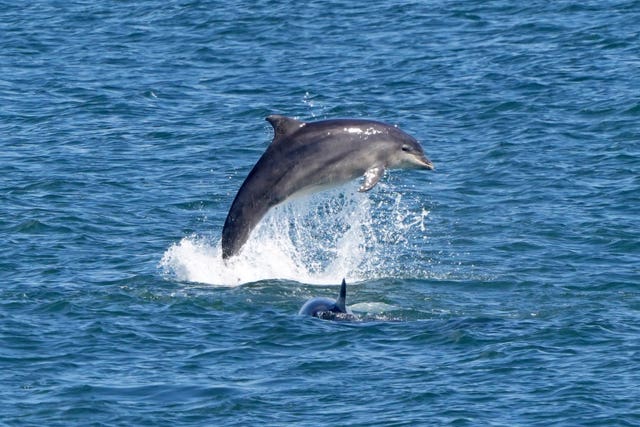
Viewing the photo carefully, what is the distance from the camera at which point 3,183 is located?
32844mm

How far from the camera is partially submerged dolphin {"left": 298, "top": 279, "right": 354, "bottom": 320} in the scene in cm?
2333

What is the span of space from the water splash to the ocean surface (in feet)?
0.22

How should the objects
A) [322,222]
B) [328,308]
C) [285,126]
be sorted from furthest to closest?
[322,222] < [285,126] < [328,308]

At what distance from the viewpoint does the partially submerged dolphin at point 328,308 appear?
2333 centimetres

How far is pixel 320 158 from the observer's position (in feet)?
80.7

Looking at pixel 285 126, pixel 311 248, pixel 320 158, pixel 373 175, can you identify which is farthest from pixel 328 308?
pixel 311 248

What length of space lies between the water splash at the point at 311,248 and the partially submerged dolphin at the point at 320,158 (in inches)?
22.2

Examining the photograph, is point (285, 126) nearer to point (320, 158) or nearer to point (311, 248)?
point (320, 158)

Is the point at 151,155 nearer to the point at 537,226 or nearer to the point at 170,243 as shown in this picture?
the point at 170,243

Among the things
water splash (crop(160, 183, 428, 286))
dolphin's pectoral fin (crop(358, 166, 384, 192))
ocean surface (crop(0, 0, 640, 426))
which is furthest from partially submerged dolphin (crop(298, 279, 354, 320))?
water splash (crop(160, 183, 428, 286))

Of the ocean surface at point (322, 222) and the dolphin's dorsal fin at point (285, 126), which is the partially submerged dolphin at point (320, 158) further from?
the ocean surface at point (322, 222)

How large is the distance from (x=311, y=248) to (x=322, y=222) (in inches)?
70.1

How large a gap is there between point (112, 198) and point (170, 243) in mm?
3405

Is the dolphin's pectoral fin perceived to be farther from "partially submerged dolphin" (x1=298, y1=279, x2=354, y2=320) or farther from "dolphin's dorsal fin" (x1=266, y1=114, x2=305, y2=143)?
"partially submerged dolphin" (x1=298, y1=279, x2=354, y2=320)
